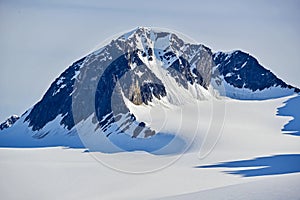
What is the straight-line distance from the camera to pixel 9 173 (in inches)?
1243

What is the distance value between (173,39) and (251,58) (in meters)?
23.2

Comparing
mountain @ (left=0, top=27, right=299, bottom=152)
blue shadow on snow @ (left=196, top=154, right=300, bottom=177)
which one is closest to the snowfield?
blue shadow on snow @ (left=196, top=154, right=300, bottom=177)

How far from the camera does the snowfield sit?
25891 mm

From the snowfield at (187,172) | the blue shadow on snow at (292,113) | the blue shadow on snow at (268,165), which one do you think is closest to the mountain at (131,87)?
the blue shadow on snow at (292,113)

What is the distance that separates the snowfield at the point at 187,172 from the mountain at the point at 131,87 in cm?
1895

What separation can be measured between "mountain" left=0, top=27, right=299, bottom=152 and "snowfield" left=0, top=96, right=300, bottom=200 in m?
18.9

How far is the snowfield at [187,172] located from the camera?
2589 cm

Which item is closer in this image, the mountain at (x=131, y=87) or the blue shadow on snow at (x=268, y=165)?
the blue shadow on snow at (x=268, y=165)

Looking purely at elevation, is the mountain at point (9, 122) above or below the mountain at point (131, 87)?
below

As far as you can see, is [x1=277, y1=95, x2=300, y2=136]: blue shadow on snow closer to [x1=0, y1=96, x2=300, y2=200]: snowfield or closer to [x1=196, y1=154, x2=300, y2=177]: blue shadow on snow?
[x1=0, y1=96, x2=300, y2=200]: snowfield

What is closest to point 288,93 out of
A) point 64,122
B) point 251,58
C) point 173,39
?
point 251,58

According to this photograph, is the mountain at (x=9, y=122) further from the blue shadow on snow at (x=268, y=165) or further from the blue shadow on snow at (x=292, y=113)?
the blue shadow on snow at (x=268, y=165)

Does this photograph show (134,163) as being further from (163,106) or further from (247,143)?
(163,106)

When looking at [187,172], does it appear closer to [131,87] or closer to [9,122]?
[131,87]
